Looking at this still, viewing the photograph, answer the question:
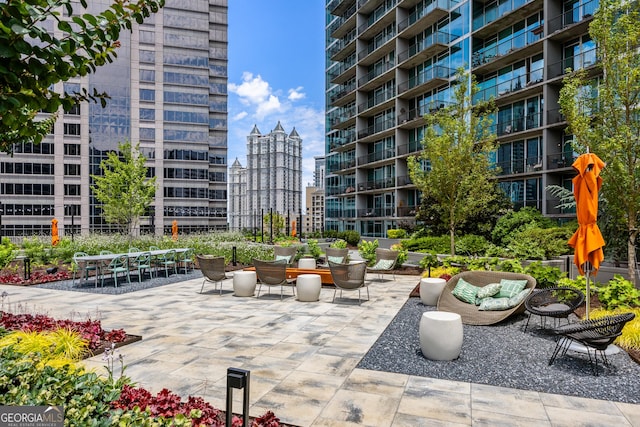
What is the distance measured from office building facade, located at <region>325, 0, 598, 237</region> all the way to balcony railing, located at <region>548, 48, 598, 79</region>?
0.05 m

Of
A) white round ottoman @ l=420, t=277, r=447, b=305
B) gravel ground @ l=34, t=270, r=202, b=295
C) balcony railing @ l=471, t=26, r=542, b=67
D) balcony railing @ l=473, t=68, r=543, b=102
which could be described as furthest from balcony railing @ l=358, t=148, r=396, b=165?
white round ottoman @ l=420, t=277, r=447, b=305

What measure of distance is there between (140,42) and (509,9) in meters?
49.9

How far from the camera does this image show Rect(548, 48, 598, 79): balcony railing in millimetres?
19578

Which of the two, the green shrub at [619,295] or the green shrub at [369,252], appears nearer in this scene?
the green shrub at [619,295]

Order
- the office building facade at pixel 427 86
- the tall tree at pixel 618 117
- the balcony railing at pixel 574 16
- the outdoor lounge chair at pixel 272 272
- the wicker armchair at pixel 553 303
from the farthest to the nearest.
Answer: the office building facade at pixel 427 86
the balcony railing at pixel 574 16
the outdoor lounge chair at pixel 272 272
the tall tree at pixel 618 117
the wicker armchair at pixel 553 303

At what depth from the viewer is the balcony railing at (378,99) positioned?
3302 centimetres

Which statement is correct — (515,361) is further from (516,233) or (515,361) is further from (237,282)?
(516,233)

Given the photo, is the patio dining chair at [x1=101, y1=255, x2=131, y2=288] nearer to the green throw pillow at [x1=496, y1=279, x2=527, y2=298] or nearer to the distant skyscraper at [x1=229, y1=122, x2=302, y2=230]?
the green throw pillow at [x1=496, y1=279, x2=527, y2=298]

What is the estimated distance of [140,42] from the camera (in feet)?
182

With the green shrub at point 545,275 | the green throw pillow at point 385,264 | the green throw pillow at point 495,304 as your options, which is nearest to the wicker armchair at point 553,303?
the green throw pillow at point 495,304

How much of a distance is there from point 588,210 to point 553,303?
74.6 inches

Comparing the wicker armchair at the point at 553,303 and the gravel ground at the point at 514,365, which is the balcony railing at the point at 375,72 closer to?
the wicker armchair at the point at 553,303

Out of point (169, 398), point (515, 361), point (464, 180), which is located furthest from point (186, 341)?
point (464, 180)

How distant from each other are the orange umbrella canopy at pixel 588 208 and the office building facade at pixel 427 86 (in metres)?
15.1
